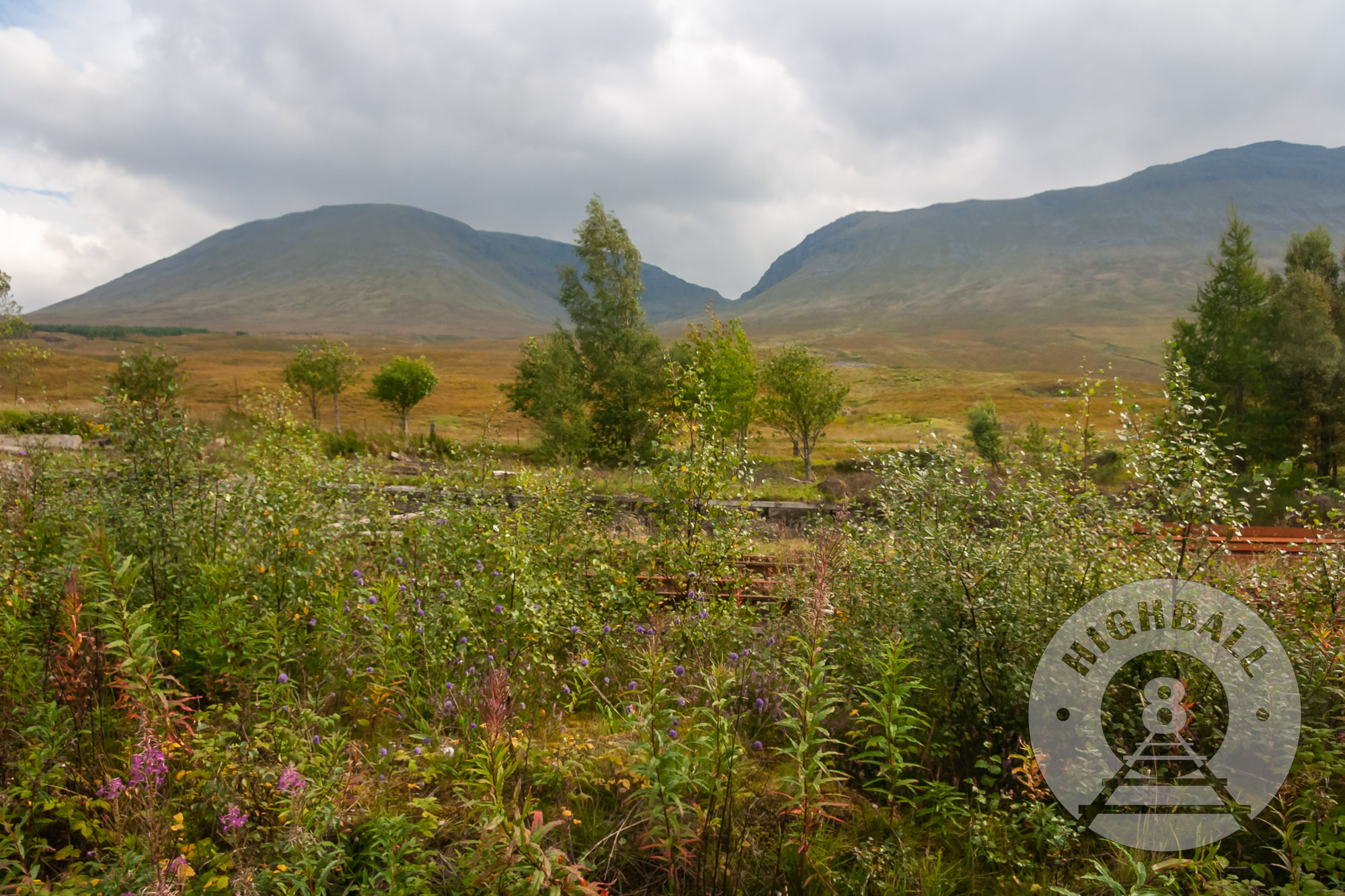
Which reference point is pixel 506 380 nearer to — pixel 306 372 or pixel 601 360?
pixel 306 372

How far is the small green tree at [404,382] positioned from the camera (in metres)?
Answer: 44.3

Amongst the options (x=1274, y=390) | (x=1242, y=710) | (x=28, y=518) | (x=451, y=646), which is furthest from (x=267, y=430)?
(x=1274, y=390)

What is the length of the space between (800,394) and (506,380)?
82267mm

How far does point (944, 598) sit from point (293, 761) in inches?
137

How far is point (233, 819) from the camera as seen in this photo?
2.41 meters

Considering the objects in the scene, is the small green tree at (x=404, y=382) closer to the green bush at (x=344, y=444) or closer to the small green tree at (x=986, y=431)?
the green bush at (x=344, y=444)

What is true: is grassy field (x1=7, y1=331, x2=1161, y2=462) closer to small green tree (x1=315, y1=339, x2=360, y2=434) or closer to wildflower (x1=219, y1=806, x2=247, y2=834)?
wildflower (x1=219, y1=806, x2=247, y2=834)

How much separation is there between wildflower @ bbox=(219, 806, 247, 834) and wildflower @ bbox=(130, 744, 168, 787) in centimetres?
28

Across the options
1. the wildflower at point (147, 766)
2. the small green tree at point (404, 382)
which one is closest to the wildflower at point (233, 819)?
the wildflower at point (147, 766)

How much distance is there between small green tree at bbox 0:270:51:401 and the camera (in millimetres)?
20469

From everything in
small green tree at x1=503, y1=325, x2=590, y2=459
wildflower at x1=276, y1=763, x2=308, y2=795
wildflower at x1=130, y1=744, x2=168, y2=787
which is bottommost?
wildflower at x1=276, y1=763, x2=308, y2=795

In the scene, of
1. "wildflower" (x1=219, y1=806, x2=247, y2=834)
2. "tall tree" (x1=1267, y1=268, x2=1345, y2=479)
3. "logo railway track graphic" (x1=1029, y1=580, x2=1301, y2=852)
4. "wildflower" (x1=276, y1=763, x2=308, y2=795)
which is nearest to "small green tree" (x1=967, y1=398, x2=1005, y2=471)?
"tall tree" (x1=1267, y1=268, x2=1345, y2=479)

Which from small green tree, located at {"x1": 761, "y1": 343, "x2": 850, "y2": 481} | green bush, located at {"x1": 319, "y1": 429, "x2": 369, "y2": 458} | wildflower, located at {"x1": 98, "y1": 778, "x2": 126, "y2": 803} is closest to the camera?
wildflower, located at {"x1": 98, "y1": 778, "x2": 126, "y2": 803}

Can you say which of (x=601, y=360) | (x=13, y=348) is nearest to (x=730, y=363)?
(x=601, y=360)
